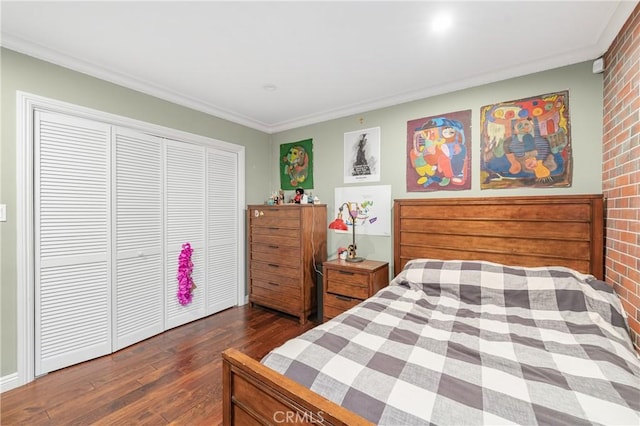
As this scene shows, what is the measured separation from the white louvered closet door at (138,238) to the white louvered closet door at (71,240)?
0.09 m

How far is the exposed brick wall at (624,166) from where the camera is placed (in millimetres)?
1469

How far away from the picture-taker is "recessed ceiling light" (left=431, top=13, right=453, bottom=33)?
5.40 ft

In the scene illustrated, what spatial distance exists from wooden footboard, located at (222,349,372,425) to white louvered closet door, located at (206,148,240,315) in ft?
7.23

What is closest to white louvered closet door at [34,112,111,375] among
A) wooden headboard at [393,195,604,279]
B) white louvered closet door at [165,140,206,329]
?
white louvered closet door at [165,140,206,329]

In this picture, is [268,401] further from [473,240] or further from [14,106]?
[14,106]

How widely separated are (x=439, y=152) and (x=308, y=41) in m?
1.53

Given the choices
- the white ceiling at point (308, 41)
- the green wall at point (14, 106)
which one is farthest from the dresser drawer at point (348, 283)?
the green wall at point (14, 106)

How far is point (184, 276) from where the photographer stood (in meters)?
2.88

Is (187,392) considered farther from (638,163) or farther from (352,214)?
(638,163)

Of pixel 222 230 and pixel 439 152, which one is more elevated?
pixel 439 152

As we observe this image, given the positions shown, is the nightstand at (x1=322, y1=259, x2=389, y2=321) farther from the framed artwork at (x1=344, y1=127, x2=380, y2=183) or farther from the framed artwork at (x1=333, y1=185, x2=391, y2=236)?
the framed artwork at (x1=344, y1=127, x2=380, y2=183)

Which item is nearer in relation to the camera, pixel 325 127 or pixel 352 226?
pixel 352 226

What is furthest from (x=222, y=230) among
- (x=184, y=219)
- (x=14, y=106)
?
(x=14, y=106)

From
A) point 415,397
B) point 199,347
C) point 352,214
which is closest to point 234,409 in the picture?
point 415,397
